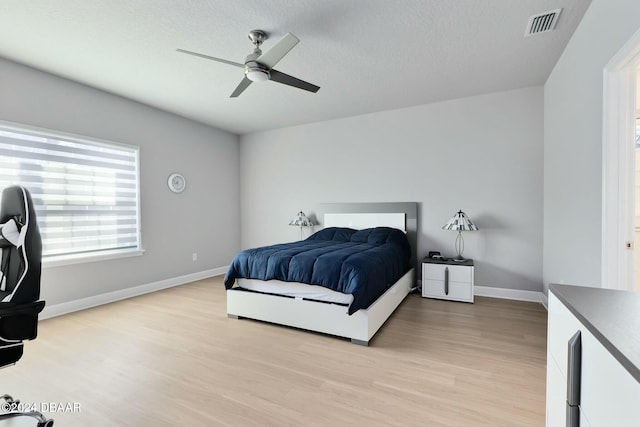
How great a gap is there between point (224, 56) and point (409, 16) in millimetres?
1697

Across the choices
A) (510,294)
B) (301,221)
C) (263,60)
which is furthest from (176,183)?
(510,294)

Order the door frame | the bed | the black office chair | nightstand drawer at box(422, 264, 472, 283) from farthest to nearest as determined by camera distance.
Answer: nightstand drawer at box(422, 264, 472, 283)
the bed
the door frame
the black office chair

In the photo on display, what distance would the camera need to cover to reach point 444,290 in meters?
3.66

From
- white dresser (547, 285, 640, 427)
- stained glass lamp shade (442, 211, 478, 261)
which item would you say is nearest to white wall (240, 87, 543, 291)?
stained glass lamp shade (442, 211, 478, 261)

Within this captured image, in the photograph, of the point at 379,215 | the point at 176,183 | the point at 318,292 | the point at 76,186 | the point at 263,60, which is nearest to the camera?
the point at 263,60

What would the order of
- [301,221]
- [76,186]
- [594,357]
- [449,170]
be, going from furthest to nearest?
[301,221] → [449,170] → [76,186] → [594,357]

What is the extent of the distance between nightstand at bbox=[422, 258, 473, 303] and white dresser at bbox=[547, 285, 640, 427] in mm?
2588

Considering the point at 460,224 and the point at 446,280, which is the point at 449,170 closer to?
the point at 460,224

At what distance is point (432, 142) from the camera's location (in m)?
4.11

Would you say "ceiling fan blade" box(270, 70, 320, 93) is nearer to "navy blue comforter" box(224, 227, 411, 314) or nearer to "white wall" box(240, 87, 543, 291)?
"navy blue comforter" box(224, 227, 411, 314)

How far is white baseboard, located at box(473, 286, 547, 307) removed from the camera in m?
3.57

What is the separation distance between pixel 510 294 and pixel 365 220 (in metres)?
2.10

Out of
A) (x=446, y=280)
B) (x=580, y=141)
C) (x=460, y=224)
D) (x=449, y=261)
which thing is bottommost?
(x=446, y=280)

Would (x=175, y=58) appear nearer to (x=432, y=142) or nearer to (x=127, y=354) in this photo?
(x=127, y=354)
